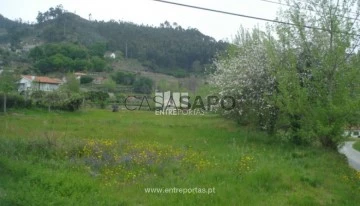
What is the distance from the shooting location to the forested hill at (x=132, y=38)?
83.3m

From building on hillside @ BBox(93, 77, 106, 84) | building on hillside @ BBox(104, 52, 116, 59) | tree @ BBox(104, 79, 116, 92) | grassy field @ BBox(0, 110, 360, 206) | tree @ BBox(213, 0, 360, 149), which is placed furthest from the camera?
building on hillside @ BBox(104, 52, 116, 59)

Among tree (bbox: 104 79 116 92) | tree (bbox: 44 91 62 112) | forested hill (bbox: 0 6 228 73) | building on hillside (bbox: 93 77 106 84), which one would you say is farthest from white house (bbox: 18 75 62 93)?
forested hill (bbox: 0 6 228 73)

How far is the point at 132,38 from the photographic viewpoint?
96250mm

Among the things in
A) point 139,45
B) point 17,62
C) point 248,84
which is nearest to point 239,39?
point 248,84

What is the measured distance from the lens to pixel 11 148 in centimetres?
929

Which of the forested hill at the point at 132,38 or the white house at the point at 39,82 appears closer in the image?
the white house at the point at 39,82

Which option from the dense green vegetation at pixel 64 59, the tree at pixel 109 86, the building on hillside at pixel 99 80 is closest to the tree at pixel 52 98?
the tree at pixel 109 86

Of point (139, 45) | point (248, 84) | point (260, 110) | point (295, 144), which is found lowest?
point (295, 144)

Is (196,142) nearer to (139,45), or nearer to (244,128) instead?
(244,128)

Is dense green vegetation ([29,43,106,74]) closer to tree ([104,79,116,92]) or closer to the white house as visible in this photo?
the white house

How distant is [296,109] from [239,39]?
36.8 ft

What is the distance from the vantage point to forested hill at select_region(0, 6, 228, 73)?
8331 cm

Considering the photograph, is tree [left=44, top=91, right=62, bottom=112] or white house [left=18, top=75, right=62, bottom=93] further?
white house [left=18, top=75, right=62, bottom=93]

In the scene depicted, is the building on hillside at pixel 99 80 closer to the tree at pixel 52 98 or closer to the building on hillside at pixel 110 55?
the building on hillside at pixel 110 55
